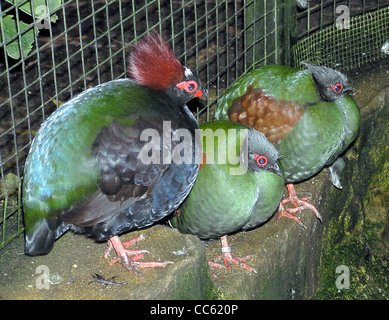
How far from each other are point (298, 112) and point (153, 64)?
1187mm

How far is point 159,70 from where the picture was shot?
4.00m

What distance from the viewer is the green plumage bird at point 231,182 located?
13.4 ft

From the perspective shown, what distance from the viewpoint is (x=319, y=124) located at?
460cm

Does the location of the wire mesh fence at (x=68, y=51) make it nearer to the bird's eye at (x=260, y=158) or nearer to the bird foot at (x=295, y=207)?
the bird foot at (x=295, y=207)

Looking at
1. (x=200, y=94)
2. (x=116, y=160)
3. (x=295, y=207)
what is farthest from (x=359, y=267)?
(x=116, y=160)

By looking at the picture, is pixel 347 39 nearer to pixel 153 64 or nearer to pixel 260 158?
pixel 260 158

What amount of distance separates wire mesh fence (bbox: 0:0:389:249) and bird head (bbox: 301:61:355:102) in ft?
2.72

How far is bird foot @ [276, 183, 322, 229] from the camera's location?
4.84 meters

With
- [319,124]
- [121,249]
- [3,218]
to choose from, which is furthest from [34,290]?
[319,124]

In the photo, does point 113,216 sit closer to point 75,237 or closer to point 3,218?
point 75,237

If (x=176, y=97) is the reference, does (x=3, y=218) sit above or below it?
→ below

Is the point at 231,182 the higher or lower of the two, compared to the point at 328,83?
lower

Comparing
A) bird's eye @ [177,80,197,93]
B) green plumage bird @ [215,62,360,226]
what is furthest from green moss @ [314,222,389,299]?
bird's eye @ [177,80,197,93]

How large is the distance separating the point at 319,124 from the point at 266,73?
1.86 feet
